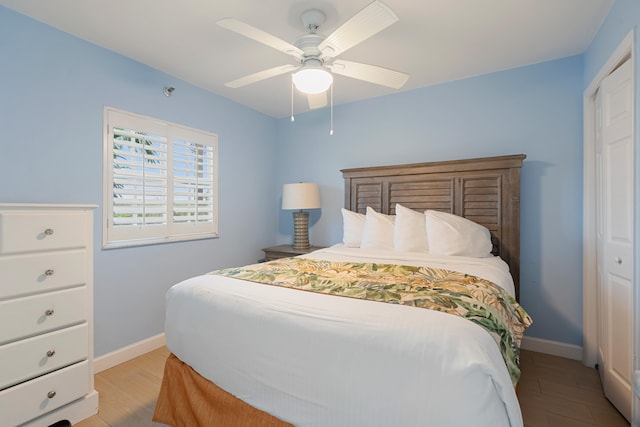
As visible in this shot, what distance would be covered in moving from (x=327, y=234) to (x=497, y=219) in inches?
A: 73.4

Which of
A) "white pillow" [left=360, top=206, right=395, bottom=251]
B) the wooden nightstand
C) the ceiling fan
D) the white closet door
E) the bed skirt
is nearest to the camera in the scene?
the bed skirt

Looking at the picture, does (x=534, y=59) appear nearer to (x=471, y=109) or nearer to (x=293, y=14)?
(x=471, y=109)

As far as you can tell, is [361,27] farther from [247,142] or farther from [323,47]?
[247,142]

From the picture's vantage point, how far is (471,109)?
113 inches

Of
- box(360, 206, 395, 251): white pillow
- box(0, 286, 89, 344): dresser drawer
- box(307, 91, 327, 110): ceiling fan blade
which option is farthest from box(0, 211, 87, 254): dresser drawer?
box(360, 206, 395, 251): white pillow

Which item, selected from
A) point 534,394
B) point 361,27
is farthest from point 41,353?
point 534,394

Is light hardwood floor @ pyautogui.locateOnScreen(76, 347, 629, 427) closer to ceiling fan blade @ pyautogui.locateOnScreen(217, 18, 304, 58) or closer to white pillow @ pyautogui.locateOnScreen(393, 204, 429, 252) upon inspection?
white pillow @ pyautogui.locateOnScreen(393, 204, 429, 252)

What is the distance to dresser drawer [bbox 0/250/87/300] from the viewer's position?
4.97 ft

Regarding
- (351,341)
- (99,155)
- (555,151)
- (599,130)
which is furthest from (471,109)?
(99,155)

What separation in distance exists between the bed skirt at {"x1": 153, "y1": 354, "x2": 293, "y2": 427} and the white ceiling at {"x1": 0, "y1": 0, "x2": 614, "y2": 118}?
213cm

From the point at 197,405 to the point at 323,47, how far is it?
2.02 m

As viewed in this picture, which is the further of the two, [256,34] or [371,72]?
[371,72]

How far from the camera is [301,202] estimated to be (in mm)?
3451

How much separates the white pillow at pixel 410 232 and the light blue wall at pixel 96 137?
6.28 ft
